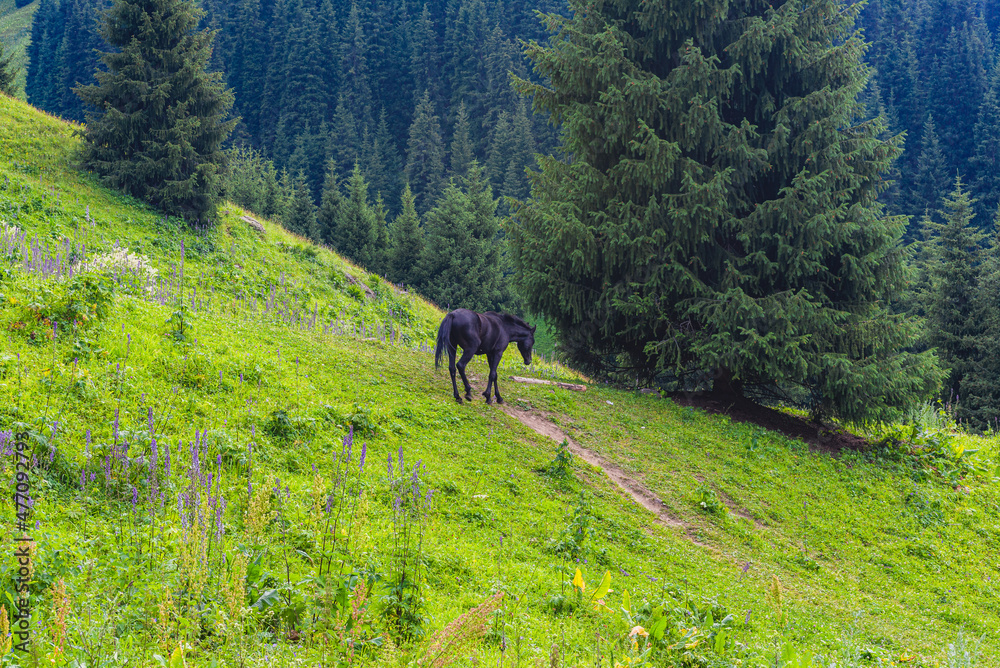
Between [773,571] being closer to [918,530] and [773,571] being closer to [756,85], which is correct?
[918,530]

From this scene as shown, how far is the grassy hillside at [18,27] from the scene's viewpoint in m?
135

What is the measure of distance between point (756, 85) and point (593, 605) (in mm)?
13836

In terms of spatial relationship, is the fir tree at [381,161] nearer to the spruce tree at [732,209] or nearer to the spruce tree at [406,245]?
the spruce tree at [406,245]

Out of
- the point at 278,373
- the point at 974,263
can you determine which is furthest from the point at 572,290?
the point at 974,263

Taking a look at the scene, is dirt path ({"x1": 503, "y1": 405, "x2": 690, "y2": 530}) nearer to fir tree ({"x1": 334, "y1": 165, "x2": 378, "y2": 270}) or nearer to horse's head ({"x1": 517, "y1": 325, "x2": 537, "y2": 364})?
horse's head ({"x1": 517, "y1": 325, "x2": 537, "y2": 364})

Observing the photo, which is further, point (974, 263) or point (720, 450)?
point (974, 263)

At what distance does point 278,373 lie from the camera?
9367 mm

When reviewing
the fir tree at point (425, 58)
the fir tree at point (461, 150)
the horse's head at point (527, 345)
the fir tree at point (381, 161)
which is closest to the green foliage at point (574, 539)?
the horse's head at point (527, 345)

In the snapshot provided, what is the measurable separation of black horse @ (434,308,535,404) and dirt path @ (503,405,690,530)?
70 centimetres

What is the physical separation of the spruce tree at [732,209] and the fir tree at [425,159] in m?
80.7

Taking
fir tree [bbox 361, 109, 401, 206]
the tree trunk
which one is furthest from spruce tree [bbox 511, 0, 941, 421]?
fir tree [bbox 361, 109, 401, 206]

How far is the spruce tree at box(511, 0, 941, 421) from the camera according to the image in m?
13.7

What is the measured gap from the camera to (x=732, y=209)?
48.8ft

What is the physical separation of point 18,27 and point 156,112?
173946mm
